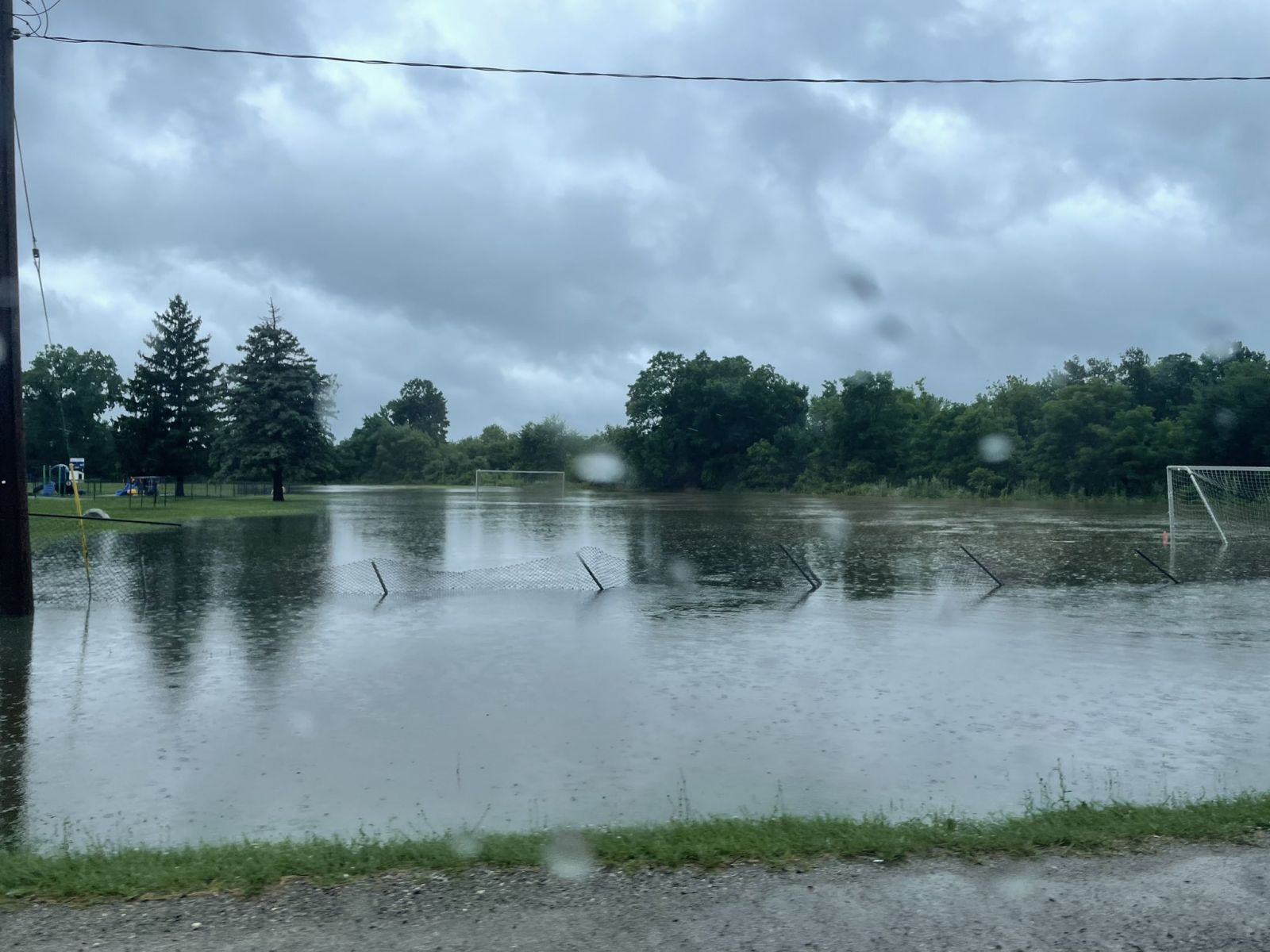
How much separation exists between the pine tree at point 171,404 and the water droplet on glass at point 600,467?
54.6 m

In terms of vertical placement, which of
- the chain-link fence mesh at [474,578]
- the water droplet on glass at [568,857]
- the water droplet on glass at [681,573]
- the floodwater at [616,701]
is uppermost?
the chain-link fence mesh at [474,578]

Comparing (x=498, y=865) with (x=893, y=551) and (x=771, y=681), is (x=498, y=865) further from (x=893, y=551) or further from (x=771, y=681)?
(x=893, y=551)

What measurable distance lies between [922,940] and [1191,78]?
1383 centimetres

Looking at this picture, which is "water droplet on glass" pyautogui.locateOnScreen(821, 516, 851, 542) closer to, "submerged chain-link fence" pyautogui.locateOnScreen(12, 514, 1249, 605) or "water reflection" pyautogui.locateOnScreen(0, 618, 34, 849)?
"submerged chain-link fence" pyautogui.locateOnScreen(12, 514, 1249, 605)

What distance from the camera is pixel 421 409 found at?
184 metres

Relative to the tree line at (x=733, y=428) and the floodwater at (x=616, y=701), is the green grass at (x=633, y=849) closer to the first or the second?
the floodwater at (x=616, y=701)

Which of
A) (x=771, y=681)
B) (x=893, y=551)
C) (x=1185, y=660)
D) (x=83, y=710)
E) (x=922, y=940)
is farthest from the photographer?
(x=893, y=551)

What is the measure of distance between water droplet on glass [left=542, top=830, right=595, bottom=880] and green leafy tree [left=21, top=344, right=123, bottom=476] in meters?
104

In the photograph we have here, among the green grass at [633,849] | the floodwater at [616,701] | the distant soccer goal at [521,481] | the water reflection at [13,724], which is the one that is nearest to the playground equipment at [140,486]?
the floodwater at [616,701]

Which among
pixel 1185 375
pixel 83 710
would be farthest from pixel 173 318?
pixel 1185 375

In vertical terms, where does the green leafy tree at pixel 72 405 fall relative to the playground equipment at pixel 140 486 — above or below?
above

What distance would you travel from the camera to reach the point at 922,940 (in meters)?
4.04

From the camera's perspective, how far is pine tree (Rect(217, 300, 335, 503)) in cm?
5556

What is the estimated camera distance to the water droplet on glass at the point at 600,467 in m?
109
